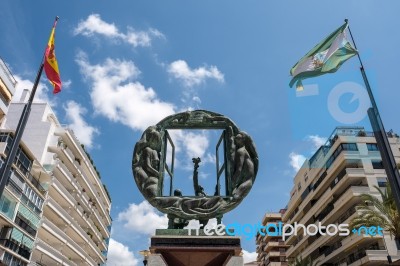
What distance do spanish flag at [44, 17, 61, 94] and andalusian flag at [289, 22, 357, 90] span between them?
9.85 metres

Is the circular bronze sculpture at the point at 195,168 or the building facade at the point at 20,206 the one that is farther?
the building facade at the point at 20,206

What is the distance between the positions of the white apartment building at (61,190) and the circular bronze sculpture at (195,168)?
3389 cm

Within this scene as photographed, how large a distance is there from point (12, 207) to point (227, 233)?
30556 millimetres

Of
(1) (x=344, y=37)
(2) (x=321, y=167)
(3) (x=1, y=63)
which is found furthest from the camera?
(2) (x=321, y=167)

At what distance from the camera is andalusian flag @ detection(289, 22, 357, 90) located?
13570mm

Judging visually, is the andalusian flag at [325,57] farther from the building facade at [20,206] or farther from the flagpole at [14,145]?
the building facade at [20,206]

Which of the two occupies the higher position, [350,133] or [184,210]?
[350,133]

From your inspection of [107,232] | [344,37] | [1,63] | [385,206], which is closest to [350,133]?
[385,206]

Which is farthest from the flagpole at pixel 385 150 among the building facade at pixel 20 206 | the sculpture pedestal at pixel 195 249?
the building facade at pixel 20 206

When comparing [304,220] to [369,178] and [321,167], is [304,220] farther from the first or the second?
[369,178]

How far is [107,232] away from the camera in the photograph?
238ft

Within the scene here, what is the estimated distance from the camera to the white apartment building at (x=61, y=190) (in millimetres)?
44281

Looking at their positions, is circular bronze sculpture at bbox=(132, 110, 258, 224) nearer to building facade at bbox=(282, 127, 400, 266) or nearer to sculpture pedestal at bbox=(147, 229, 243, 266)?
sculpture pedestal at bbox=(147, 229, 243, 266)

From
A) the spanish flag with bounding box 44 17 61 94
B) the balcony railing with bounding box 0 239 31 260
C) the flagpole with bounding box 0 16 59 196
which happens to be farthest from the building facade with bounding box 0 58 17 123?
the flagpole with bounding box 0 16 59 196
